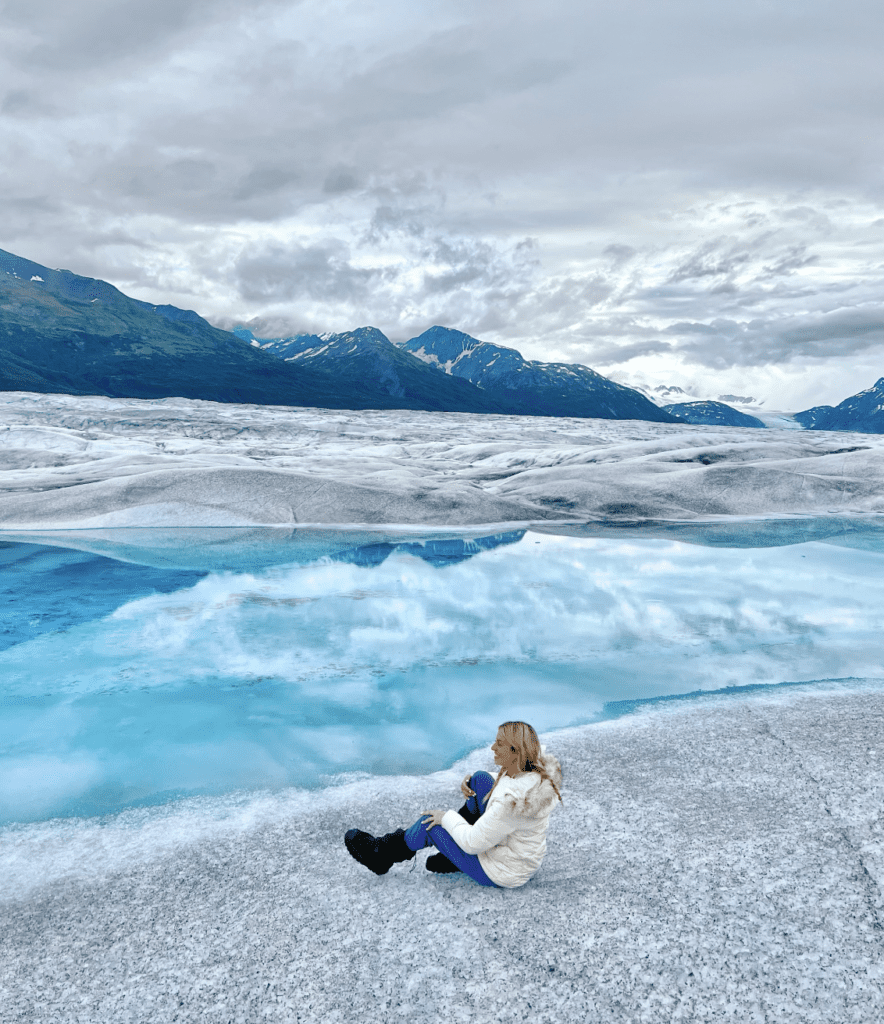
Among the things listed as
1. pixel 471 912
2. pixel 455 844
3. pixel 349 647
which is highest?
pixel 455 844

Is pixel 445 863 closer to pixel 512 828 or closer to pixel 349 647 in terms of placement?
pixel 512 828

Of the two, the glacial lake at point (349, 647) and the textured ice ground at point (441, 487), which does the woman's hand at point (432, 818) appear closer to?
the glacial lake at point (349, 647)

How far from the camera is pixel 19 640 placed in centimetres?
1032

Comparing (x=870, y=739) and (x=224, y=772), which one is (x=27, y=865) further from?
(x=870, y=739)

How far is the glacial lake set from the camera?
6.79 m

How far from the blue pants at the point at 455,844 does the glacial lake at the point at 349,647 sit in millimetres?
1914

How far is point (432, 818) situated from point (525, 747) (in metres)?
0.86

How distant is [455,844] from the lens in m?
4.12

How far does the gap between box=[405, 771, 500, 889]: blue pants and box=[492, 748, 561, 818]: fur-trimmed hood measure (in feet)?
1.43

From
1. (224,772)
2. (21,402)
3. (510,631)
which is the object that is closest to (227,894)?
(224,772)

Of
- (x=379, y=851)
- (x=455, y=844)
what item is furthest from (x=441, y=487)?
(x=455, y=844)

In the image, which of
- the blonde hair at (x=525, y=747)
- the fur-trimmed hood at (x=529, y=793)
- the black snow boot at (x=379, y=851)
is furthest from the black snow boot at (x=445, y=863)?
the blonde hair at (x=525, y=747)

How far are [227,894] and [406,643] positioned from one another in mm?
6128

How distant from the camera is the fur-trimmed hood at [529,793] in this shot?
3.80m
